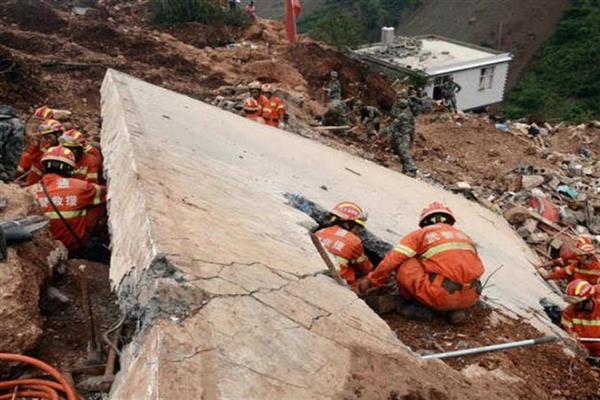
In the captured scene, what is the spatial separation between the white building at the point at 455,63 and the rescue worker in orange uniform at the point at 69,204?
874 inches

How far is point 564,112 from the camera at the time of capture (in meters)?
28.8

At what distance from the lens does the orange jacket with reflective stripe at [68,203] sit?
415 centimetres

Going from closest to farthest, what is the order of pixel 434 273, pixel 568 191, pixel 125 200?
pixel 125 200
pixel 434 273
pixel 568 191

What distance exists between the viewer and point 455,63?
27281 mm

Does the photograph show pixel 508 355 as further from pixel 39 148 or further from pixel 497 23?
pixel 497 23

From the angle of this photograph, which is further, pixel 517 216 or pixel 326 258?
pixel 517 216

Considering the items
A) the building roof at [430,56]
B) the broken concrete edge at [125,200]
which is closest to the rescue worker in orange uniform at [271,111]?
the broken concrete edge at [125,200]

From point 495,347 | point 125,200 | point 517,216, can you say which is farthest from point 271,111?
point 495,347

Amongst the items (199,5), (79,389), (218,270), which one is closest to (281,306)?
(218,270)

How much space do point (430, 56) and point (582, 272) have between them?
24.1 m

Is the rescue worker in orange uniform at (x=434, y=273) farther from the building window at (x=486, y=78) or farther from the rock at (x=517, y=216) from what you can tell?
the building window at (x=486, y=78)

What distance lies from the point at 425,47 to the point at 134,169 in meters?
28.9

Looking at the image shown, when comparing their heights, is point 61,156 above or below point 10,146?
above

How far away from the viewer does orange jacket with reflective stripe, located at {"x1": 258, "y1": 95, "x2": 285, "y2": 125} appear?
30.5 feet
